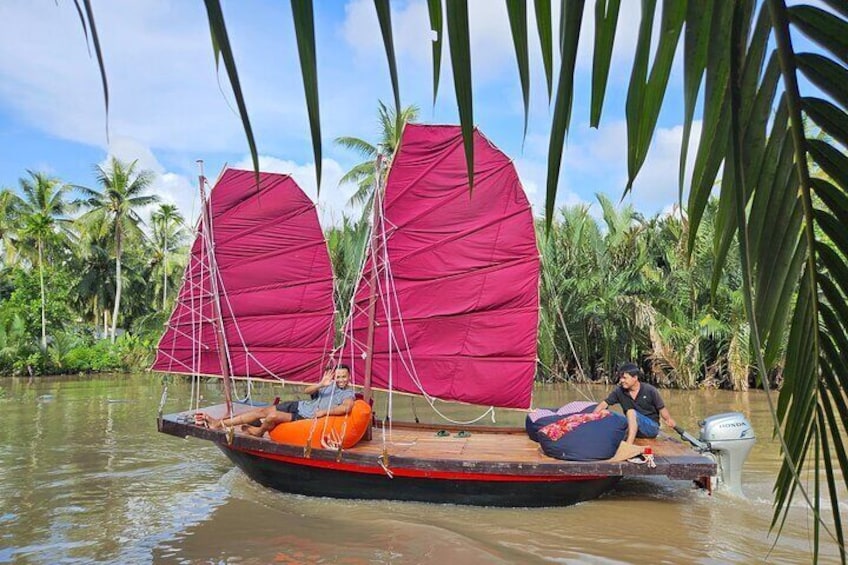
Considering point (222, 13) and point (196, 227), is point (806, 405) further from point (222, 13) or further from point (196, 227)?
point (196, 227)

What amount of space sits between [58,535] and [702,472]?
5350 mm

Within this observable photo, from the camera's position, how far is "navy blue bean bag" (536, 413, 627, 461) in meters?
5.45

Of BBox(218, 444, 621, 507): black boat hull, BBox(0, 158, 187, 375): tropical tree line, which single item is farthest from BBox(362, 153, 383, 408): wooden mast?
BBox(0, 158, 187, 375): tropical tree line

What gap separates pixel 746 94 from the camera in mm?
522

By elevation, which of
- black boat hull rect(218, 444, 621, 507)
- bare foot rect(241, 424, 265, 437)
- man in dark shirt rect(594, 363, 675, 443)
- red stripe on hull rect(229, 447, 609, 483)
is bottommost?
black boat hull rect(218, 444, 621, 507)

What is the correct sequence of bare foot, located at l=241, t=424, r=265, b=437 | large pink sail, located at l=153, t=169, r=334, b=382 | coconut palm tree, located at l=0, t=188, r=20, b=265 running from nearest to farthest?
bare foot, located at l=241, t=424, r=265, b=437 < large pink sail, located at l=153, t=169, r=334, b=382 < coconut palm tree, located at l=0, t=188, r=20, b=265

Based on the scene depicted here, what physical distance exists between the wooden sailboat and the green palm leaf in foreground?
5031 millimetres

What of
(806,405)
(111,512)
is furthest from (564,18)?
(111,512)

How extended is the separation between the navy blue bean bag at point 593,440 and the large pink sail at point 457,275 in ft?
6.64

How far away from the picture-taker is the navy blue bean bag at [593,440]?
17.9 ft

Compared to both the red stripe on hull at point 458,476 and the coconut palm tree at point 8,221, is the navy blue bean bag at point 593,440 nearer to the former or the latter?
the red stripe on hull at point 458,476

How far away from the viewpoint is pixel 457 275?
7.72m

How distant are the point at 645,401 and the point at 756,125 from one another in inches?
239

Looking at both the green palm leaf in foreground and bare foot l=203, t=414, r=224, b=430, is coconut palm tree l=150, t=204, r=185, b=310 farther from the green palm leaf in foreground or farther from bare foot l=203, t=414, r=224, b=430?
the green palm leaf in foreground
